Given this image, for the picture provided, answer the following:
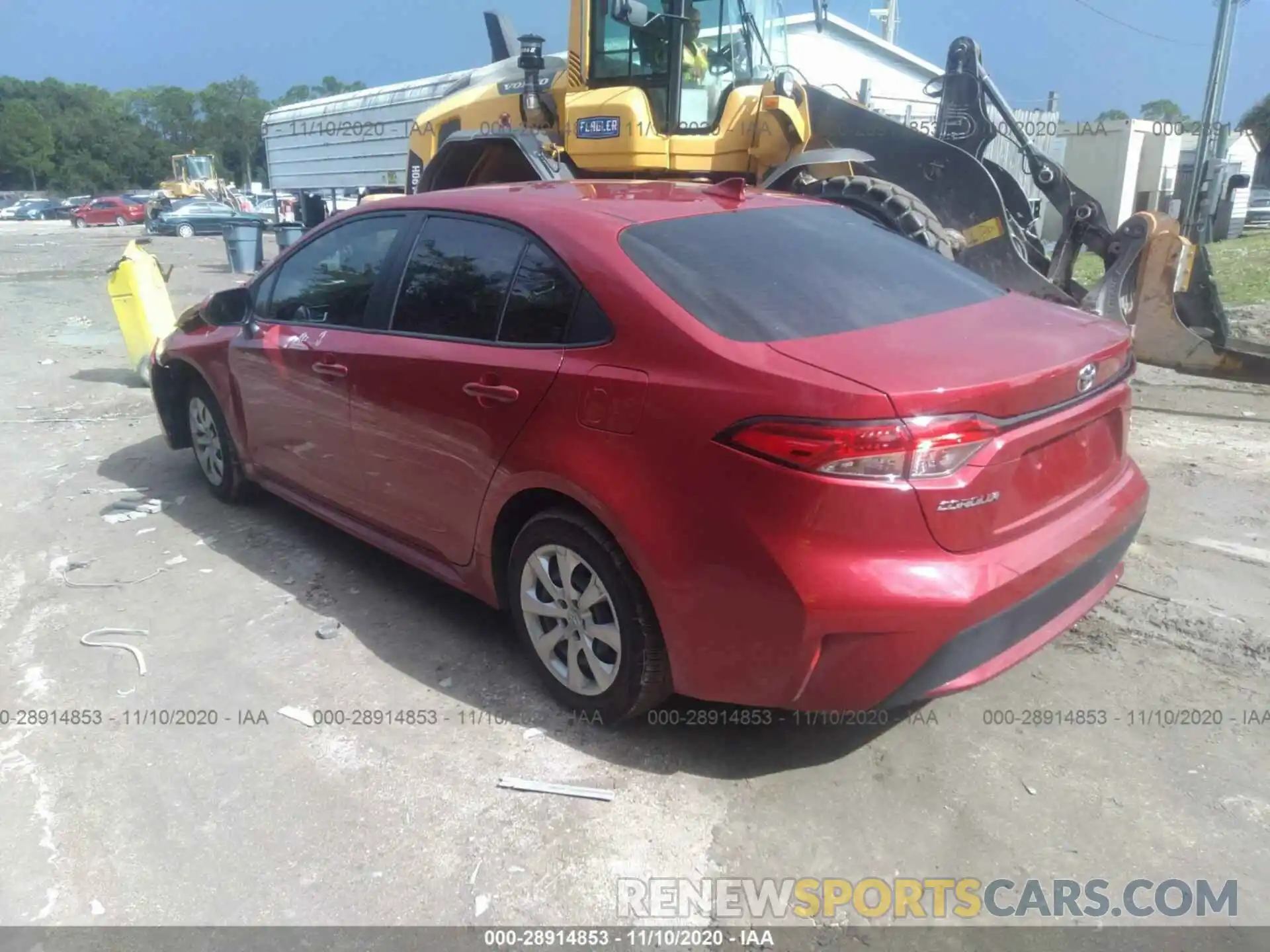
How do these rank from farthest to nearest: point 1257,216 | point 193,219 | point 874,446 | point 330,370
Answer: point 193,219 → point 1257,216 → point 330,370 → point 874,446

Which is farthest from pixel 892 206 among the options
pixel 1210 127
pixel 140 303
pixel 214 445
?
pixel 1210 127

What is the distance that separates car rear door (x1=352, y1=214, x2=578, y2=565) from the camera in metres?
3.17

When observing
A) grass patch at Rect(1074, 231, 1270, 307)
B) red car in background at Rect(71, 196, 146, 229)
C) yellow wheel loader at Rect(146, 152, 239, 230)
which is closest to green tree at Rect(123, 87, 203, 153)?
yellow wheel loader at Rect(146, 152, 239, 230)

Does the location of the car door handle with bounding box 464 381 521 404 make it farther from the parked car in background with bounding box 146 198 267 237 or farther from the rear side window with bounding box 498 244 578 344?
the parked car in background with bounding box 146 198 267 237

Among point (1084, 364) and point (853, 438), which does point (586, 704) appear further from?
point (1084, 364)

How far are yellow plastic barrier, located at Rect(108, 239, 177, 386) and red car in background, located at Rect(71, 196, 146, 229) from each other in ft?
142

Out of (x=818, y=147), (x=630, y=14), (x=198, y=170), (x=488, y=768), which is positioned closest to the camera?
(x=488, y=768)

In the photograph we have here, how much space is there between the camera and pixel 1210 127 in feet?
43.8

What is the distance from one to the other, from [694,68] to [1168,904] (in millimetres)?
6639

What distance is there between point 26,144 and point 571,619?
106 m

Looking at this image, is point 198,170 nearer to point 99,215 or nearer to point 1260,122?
point 99,215

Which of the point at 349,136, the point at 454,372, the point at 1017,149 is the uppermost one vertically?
the point at 349,136

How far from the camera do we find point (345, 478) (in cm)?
414

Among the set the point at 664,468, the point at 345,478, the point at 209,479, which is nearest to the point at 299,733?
the point at 345,478
